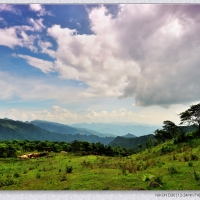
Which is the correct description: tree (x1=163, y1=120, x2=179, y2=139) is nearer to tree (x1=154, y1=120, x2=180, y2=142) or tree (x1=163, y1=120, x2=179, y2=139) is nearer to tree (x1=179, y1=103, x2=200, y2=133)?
tree (x1=154, y1=120, x2=180, y2=142)

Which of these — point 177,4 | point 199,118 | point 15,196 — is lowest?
point 15,196

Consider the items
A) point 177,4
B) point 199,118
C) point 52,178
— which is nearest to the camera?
point 52,178

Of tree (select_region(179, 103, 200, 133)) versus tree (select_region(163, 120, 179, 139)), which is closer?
tree (select_region(179, 103, 200, 133))

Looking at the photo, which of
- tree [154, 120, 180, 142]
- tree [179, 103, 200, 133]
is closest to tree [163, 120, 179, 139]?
tree [154, 120, 180, 142]

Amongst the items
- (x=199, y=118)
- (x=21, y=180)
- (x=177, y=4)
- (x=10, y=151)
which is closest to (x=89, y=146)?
(x=10, y=151)

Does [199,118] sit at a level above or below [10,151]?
above

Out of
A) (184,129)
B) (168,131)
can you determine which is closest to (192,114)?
(184,129)

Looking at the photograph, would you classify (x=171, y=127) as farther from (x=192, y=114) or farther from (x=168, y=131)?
(x=192, y=114)

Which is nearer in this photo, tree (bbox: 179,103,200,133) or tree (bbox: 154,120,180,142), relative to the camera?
tree (bbox: 179,103,200,133)

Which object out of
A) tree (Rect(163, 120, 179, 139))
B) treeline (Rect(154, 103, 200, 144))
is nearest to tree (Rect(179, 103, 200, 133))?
treeline (Rect(154, 103, 200, 144))

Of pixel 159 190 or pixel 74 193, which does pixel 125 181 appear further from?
pixel 74 193

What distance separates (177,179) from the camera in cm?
1030

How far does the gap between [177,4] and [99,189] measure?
13.5m

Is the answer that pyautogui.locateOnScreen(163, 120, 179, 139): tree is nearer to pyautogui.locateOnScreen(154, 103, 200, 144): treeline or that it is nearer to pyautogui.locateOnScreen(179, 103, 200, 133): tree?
pyautogui.locateOnScreen(154, 103, 200, 144): treeline
